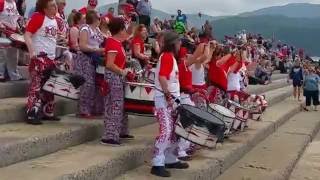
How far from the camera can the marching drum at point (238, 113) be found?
916 cm

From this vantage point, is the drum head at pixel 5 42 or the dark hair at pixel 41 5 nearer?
the dark hair at pixel 41 5

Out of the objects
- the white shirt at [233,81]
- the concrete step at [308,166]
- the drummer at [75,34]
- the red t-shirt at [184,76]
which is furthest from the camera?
the white shirt at [233,81]

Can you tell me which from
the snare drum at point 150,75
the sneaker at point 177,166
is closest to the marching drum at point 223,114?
the snare drum at point 150,75

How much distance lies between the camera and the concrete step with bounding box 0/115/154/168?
5215mm

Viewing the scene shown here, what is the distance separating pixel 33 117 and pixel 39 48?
2.57 feet

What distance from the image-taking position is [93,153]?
5.86 metres

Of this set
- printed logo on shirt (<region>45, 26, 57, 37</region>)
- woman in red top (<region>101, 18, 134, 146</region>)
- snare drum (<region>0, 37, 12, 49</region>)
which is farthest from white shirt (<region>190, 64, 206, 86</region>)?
snare drum (<region>0, 37, 12, 49</region>)

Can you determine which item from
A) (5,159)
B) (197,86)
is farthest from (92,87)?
(5,159)

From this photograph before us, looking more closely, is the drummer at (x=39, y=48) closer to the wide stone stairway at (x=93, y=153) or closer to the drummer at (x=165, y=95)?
the wide stone stairway at (x=93, y=153)

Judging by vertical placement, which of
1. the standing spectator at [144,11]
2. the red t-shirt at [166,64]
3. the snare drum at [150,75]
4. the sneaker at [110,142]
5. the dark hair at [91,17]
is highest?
the standing spectator at [144,11]

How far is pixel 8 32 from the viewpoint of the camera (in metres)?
7.62

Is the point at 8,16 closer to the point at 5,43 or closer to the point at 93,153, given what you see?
the point at 5,43

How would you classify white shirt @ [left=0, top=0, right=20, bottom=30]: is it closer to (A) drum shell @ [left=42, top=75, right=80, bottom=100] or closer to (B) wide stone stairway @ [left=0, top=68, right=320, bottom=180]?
(B) wide stone stairway @ [left=0, top=68, right=320, bottom=180]

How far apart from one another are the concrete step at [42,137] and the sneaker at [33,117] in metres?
0.10
